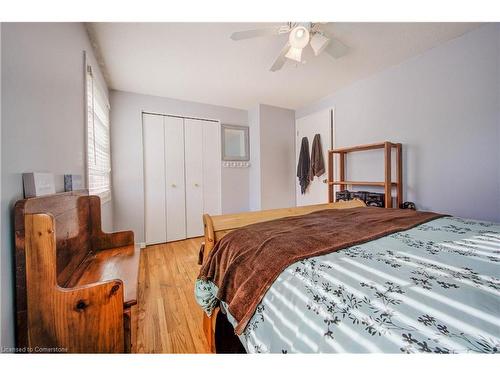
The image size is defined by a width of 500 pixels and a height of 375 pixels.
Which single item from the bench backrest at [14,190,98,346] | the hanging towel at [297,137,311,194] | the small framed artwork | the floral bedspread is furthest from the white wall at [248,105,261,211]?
the floral bedspread

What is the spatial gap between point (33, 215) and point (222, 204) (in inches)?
111

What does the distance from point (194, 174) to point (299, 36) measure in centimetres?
236

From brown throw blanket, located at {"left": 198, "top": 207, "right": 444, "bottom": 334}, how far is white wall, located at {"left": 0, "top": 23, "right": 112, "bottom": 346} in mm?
689

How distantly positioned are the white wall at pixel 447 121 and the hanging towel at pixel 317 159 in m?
0.70

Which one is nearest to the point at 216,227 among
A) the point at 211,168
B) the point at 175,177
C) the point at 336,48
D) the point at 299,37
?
the point at 299,37

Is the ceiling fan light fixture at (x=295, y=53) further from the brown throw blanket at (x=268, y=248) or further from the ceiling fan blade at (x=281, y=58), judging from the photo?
the brown throw blanket at (x=268, y=248)

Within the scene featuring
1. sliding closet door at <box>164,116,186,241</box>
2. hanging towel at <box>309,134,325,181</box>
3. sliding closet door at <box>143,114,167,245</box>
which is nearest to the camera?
sliding closet door at <box>143,114,167,245</box>

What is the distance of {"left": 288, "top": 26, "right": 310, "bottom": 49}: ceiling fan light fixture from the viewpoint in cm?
140

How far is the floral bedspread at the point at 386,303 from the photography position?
0.41 m

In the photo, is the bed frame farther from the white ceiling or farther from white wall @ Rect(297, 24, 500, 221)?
white wall @ Rect(297, 24, 500, 221)

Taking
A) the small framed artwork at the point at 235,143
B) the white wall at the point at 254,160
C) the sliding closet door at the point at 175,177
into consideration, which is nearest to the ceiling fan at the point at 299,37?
the white wall at the point at 254,160

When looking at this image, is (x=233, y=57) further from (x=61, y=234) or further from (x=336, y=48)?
(x=61, y=234)

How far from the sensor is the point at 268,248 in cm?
83
